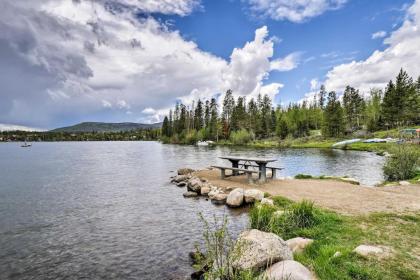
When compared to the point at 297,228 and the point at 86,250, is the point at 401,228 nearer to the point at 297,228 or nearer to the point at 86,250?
the point at 297,228

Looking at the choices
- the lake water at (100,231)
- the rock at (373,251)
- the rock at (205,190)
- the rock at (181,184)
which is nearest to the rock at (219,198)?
the lake water at (100,231)

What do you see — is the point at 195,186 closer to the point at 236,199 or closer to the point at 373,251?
the point at 236,199

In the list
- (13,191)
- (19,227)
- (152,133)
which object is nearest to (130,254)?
(19,227)

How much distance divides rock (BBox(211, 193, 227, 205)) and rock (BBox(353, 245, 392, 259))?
9.32m

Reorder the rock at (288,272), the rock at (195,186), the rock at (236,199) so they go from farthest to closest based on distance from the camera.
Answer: the rock at (195,186) → the rock at (236,199) → the rock at (288,272)

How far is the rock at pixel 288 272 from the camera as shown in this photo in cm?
485

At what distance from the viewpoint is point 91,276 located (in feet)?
24.6

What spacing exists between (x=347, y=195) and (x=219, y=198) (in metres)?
7.01

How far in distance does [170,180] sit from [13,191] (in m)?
12.2

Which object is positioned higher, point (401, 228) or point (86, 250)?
point (401, 228)

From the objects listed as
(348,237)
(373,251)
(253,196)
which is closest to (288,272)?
(373,251)

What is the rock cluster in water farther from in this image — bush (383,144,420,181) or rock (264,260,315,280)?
bush (383,144,420,181)

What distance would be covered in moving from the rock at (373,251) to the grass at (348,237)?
0.46 ft

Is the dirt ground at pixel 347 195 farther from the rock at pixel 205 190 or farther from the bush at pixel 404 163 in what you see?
the bush at pixel 404 163
